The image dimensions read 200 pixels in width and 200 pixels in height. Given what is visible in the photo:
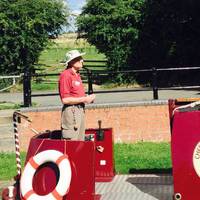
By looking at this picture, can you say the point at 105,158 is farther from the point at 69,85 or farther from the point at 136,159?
the point at 69,85

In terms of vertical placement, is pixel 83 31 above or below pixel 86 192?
above

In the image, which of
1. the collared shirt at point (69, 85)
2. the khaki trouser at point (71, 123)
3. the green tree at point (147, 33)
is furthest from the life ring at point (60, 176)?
the green tree at point (147, 33)

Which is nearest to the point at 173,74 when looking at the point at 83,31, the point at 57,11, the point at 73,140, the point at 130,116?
the point at 83,31

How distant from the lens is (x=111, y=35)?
2430cm

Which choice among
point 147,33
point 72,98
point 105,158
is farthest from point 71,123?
point 147,33

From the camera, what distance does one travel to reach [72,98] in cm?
739

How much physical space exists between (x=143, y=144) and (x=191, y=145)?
512 cm

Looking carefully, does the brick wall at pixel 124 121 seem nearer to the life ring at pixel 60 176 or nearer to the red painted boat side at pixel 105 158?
the red painted boat side at pixel 105 158

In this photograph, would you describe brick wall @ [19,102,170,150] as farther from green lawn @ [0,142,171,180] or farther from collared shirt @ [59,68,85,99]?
collared shirt @ [59,68,85,99]

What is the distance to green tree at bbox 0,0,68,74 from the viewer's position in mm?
25719

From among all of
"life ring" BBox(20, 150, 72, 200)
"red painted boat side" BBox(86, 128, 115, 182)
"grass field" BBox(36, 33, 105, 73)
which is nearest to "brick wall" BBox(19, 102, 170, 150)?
"grass field" BBox(36, 33, 105, 73)

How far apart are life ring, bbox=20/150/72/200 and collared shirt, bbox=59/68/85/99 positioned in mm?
850

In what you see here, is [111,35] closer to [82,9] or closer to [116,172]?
[82,9]

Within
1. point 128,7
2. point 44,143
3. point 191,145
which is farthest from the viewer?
point 128,7
